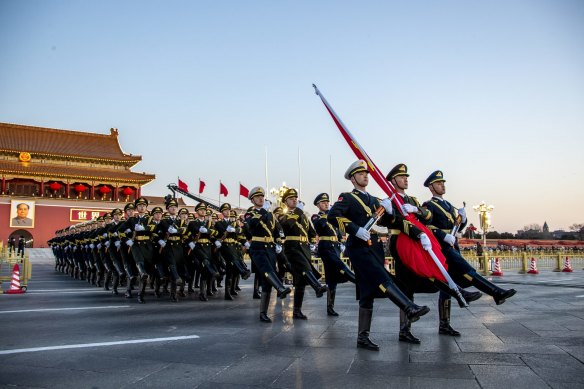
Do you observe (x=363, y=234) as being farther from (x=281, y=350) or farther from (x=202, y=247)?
(x=202, y=247)

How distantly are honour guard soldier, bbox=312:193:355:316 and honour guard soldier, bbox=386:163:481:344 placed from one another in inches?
85.3

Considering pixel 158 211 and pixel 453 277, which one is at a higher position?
pixel 158 211

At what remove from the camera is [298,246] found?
8.38 metres

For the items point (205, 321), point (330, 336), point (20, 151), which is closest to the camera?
point (330, 336)

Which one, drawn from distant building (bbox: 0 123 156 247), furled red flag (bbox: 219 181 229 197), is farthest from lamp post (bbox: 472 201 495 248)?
distant building (bbox: 0 123 156 247)

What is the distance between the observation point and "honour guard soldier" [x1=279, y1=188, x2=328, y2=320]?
25.9 feet

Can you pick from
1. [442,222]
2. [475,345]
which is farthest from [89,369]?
[442,222]

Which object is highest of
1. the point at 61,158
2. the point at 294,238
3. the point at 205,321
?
the point at 61,158

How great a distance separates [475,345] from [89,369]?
3.95 metres

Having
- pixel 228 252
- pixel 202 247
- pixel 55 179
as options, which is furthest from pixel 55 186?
pixel 228 252

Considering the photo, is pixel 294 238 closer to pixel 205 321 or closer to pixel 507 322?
pixel 205 321

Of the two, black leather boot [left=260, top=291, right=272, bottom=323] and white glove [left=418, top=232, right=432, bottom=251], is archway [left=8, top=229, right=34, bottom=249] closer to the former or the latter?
black leather boot [left=260, top=291, right=272, bottom=323]

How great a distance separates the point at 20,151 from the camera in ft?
149

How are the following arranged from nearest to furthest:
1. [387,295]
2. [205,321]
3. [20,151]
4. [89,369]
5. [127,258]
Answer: [89,369] → [387,295] → [205,321] → [127,258] → [20,151]
